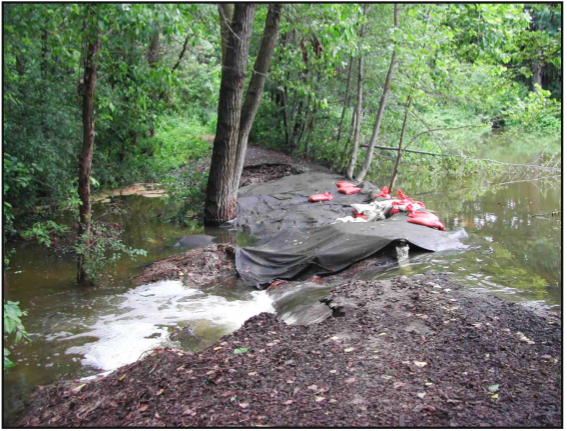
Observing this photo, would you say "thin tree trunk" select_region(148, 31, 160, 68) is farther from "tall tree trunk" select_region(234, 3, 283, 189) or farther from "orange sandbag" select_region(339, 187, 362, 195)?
"orange sandbag" select_region(339, 187, 362, 195)

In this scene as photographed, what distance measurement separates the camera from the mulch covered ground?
314 centimetres

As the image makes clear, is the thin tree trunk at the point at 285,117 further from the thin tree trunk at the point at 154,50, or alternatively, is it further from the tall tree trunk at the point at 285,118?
the thin tree trunk at the point at 154,50

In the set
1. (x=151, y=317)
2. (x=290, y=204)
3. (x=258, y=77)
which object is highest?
(x=258, y=77)

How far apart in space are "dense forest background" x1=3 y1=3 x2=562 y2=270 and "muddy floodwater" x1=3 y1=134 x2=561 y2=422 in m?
0.97

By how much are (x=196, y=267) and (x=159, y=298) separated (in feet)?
3.28

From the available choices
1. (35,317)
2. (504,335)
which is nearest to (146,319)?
(35,317)

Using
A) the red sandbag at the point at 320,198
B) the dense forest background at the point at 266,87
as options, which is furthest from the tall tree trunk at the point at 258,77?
the red sandbag at the point at 320,198

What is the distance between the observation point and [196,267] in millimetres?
7348

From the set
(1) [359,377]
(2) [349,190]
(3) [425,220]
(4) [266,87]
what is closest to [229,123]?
(2) [349,190]

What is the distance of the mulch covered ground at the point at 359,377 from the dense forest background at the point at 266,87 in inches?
113

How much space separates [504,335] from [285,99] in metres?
13.1

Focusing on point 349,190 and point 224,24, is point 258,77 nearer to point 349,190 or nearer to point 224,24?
point 224,24

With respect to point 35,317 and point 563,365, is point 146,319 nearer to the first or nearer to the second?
point 35,317

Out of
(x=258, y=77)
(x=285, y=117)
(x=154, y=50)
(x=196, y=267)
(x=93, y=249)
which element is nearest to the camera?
(x=93, y=249)
